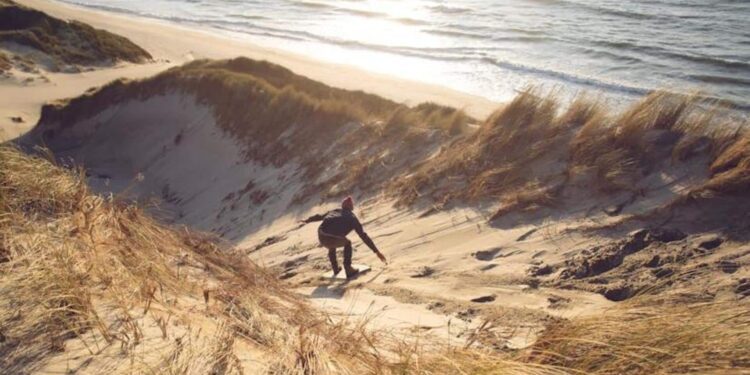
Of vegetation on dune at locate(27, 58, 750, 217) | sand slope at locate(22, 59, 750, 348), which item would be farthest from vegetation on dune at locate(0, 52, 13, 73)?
vegetation on dune at locate(27, 58, 750, 217)

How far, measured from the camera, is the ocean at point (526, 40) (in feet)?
65.5

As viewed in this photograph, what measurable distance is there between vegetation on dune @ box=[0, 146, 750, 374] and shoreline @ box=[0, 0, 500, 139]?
35.2ft

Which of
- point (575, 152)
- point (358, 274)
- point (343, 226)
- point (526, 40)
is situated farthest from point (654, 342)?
point (526, 40)

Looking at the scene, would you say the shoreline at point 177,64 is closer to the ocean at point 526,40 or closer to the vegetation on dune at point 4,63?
the ocean at point 526,40

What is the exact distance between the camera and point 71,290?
13.4 feet

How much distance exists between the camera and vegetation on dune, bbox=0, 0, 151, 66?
102 feet

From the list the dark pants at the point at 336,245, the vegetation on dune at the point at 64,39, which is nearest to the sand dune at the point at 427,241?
the dark pants at the point at 336,245

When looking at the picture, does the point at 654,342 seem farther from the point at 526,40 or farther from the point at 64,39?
the point at 64,39

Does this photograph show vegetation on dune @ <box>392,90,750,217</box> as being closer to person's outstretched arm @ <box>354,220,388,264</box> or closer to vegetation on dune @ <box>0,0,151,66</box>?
person's outstretched arm @ <box>354,220,388,264</box>

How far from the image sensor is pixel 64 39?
32.2 metres

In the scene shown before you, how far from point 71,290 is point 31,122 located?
2118cm

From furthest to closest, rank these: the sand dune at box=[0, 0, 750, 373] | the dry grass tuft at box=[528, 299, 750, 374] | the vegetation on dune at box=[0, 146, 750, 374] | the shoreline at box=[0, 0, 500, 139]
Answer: the shoreline at box=[0, 0, 500, 139], the sand dune at box=[0, 0, 750, 373], the vegetation on dune at box=[0, 146, 750, 374], the dry grass tuft at box=[528, 299, 750, 374]

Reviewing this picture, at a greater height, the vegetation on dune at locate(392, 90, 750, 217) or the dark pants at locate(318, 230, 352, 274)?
the vegetation on dune at locate(392, 90, 750, 217)

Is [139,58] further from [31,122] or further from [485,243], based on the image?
[485,243]
